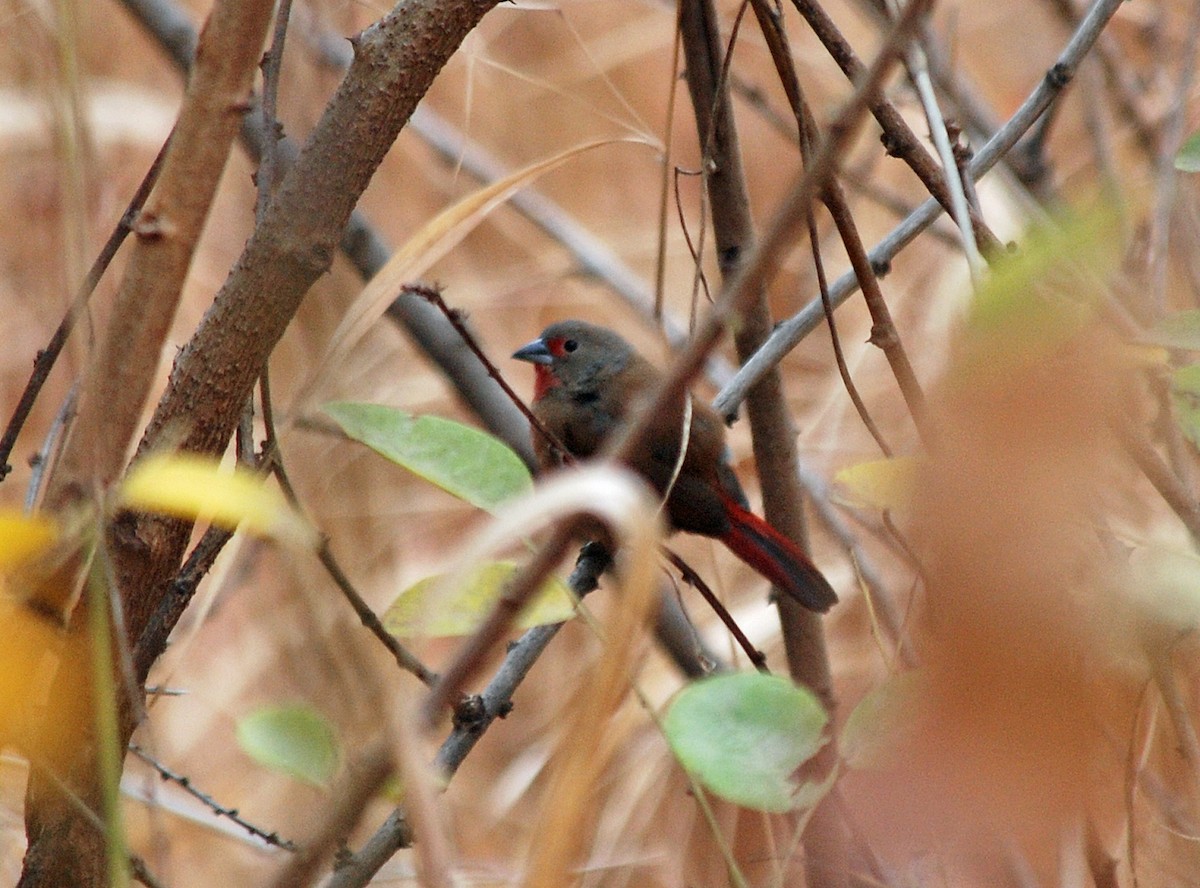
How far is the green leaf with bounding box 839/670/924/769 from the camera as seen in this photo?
1.03m

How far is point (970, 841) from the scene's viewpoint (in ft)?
2.89

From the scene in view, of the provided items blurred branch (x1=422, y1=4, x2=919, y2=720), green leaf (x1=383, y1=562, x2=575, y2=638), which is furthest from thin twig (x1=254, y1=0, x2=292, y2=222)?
blurred branch (x1=422, y1=4, x2=919, y2=720)

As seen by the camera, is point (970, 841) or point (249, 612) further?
point (249, 612)

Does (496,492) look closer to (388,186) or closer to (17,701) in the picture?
(17,701)

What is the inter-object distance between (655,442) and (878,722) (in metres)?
2.21

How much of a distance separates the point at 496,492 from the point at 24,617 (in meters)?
0.46

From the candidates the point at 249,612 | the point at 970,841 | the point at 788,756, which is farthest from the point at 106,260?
the point at 249,612

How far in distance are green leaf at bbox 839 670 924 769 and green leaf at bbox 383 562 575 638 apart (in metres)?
0.29

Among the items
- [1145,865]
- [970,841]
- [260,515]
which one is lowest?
[1145,865]

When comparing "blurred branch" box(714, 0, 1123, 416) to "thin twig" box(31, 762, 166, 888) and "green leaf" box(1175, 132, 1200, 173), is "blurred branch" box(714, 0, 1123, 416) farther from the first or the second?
"thin twig" box(31, 762, 166, 888)

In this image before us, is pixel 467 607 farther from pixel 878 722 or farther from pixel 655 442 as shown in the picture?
pixel 655 442

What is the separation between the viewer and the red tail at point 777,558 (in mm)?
2559

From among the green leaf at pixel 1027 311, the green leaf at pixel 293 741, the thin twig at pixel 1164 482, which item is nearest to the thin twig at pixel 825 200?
the thin twig at pixel 1164 482

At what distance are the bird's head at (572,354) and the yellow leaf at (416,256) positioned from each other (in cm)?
228
